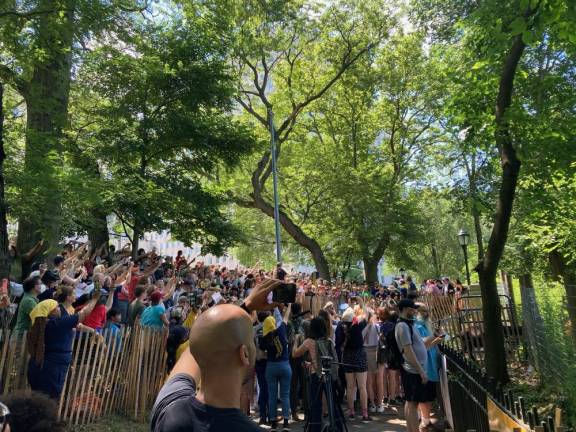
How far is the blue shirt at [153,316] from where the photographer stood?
26.8 ft

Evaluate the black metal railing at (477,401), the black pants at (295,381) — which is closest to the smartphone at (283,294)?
the black metal railing at (477,401)

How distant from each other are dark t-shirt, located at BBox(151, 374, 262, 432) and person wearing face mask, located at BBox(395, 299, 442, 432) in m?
4.81

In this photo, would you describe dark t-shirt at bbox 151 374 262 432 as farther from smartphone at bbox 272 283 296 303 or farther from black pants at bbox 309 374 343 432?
black pants at bbox 309 374 343 432

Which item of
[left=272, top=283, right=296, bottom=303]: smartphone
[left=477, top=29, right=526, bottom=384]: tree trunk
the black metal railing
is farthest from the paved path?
[left=272, top=283, right=296, bottom=303]: smartphone

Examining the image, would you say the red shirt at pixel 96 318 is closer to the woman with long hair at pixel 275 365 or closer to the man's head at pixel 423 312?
the woman with long hair at pixel 275 365

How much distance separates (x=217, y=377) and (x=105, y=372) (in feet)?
20.0

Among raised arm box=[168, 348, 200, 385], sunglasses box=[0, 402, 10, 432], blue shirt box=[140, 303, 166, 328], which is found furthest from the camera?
blue shirt box=[140, 303, 166, 328]

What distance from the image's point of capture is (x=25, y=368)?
5957 mm

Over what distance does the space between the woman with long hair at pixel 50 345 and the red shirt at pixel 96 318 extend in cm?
107

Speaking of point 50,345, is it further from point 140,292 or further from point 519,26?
point 519,26

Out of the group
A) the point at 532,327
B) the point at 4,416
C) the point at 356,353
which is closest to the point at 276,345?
the point at 356,353

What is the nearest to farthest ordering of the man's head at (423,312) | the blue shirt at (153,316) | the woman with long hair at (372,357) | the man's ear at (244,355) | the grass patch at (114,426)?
the man's ear at (244,355) → the grass patch at (114,426) → the man's head at (423,312) → the blue shirt at (153,316) → the woman with long hair at (372,357)

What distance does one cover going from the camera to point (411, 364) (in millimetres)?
6363

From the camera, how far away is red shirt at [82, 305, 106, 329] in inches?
280
